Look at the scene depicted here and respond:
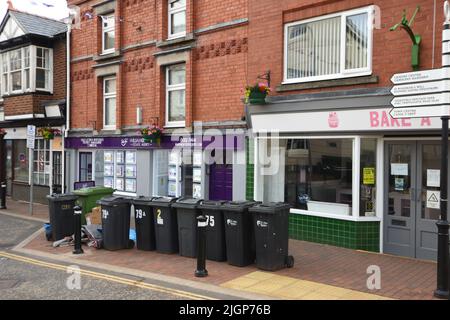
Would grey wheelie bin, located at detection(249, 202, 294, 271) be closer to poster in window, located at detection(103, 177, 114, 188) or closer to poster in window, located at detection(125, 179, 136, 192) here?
poster in window, located at detection(125, 179, 136, 192)

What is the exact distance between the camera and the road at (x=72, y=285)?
6.82m

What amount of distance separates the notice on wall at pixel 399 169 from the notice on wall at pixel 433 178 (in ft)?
1.59

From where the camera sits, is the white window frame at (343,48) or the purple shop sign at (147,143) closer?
the white window frame at (343,48)

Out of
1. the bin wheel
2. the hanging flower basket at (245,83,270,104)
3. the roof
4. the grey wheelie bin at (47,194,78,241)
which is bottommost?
the bin wheel

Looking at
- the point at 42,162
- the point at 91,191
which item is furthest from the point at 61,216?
the point at 42,162

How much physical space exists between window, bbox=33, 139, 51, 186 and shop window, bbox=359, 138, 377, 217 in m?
13.6

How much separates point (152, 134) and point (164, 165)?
121 centimetres

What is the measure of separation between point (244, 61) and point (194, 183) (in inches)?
152

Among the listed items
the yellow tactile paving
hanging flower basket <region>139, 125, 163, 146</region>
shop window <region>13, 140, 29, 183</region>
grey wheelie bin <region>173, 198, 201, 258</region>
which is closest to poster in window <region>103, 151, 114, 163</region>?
hanging flower basket <region>139, 125, 163, 146</region>

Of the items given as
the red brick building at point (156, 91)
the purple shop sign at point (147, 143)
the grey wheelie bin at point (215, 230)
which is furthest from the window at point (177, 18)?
the grey wheelie bin at point (215, 230)

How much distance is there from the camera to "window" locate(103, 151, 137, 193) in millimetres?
15477

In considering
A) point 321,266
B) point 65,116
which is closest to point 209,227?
point 321,266

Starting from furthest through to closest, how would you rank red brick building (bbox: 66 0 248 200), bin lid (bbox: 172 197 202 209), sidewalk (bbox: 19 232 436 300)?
red brick building (bbox: 66 0 248 200) < bin lid (bbox: 172 197 202 209) < sidewalk (bbox: 19 232 436 300)

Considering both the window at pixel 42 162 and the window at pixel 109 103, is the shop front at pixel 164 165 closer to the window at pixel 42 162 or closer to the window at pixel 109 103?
the window at pixel 109 103
